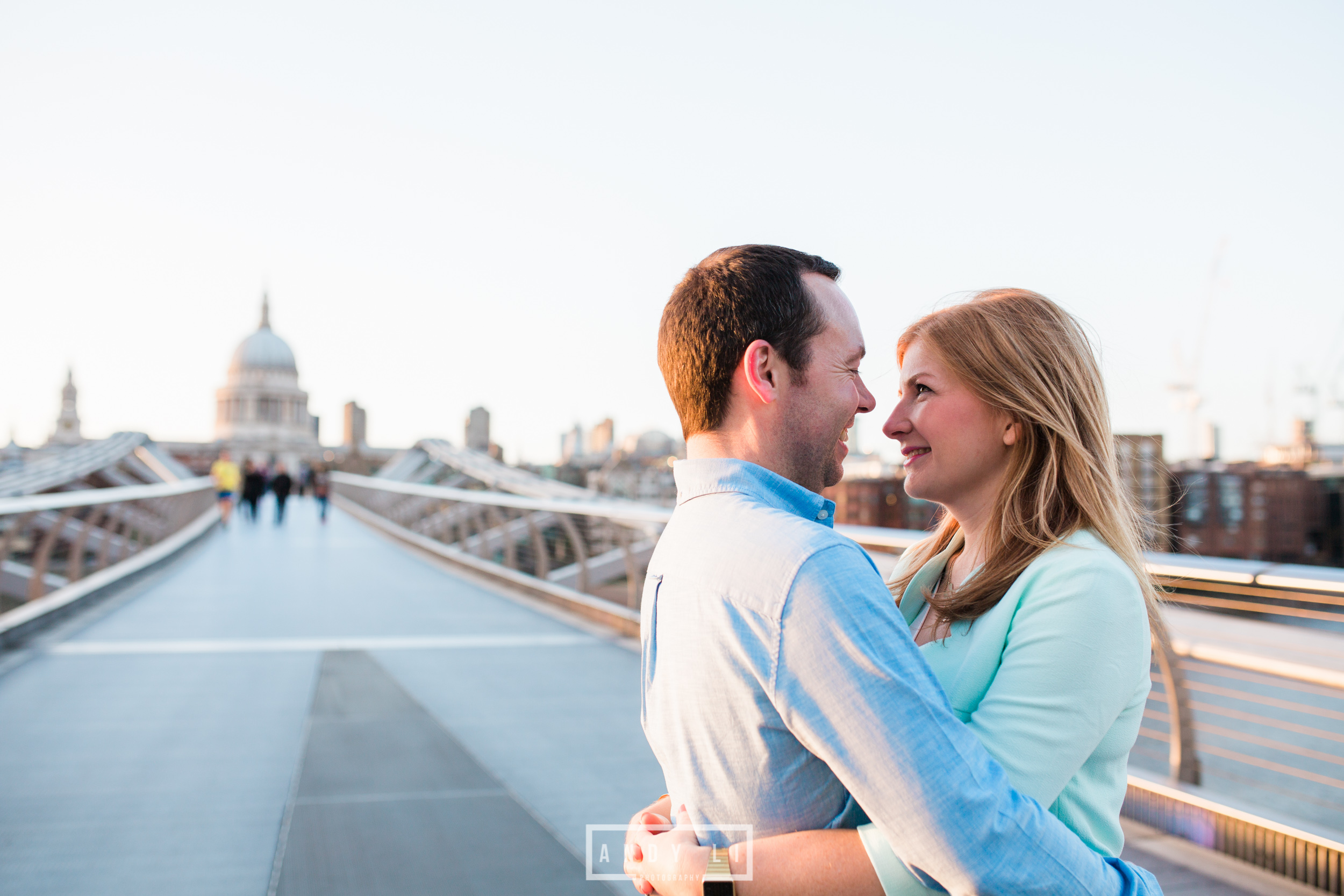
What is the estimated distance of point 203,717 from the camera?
4.82 meters

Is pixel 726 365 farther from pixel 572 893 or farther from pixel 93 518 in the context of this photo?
pixel 93 518

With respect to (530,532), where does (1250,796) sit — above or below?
below

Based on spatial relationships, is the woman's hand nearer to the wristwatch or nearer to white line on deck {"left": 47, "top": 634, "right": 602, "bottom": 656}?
the wristwatch

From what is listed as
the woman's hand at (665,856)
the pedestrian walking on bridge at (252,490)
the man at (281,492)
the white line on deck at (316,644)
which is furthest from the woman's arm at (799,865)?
the pedestrian walking on bridge at (252,490)

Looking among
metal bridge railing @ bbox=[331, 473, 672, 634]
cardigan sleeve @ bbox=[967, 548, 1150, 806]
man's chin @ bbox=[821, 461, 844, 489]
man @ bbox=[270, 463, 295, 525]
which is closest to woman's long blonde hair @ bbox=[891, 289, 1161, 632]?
cardigan sleeve @ bbox=[967, 548, 1150, 806]

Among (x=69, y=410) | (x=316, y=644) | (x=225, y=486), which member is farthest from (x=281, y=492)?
(x=69, y=410)

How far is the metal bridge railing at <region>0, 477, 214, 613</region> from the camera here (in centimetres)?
657

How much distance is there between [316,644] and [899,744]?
6.66 metres

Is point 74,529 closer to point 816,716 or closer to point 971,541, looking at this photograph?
point 971,541

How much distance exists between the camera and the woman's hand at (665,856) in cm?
117

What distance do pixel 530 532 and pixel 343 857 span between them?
21.9 feet

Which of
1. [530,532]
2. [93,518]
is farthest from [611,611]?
[93,518]

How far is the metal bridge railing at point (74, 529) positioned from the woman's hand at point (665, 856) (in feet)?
20.1

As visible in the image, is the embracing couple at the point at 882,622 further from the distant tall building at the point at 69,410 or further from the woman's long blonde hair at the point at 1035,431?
the distant tall building at the point at 69,410
